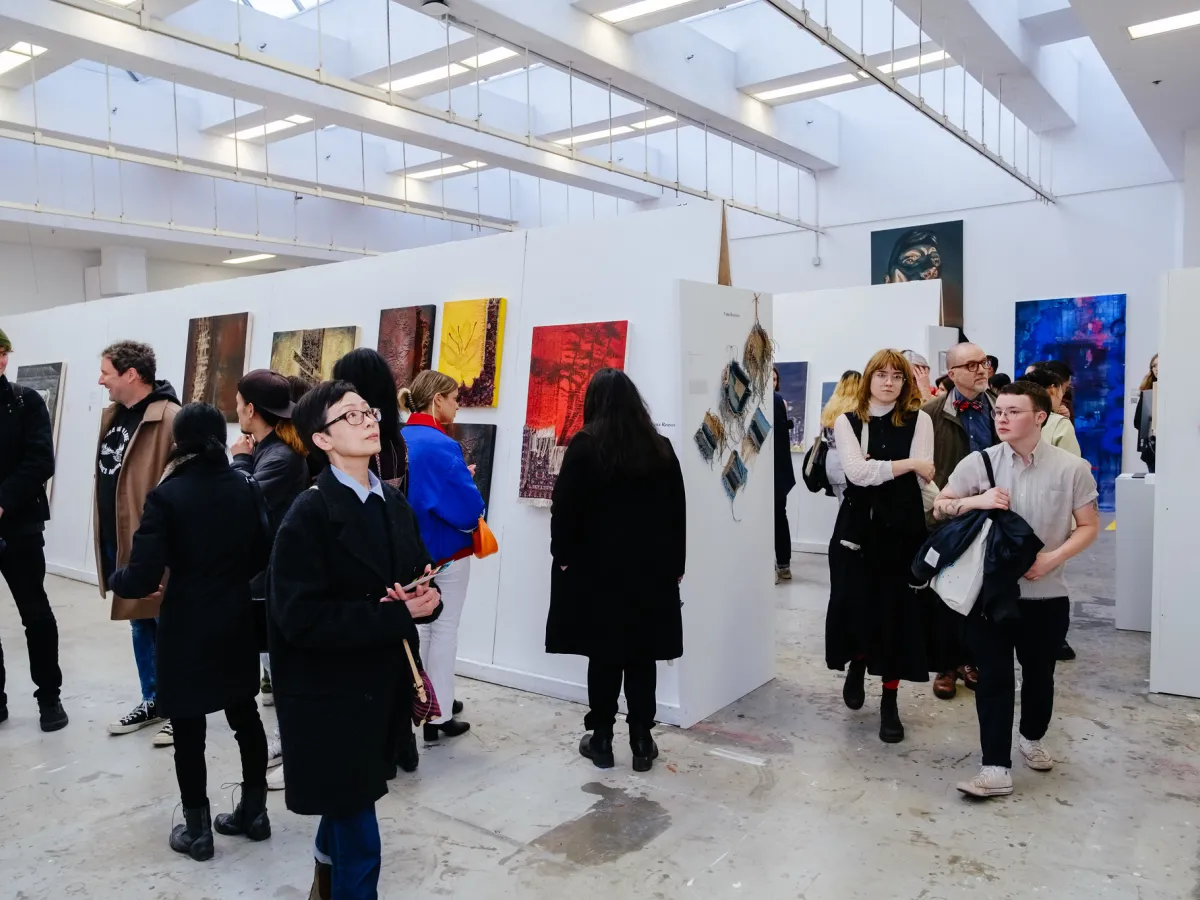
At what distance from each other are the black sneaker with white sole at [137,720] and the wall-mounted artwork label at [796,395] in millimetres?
6020

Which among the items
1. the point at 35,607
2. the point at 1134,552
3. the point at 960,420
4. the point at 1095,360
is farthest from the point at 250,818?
the point at 1095,360

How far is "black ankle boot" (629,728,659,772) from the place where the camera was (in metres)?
3.64

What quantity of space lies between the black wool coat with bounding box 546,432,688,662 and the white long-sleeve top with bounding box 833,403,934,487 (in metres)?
0.78

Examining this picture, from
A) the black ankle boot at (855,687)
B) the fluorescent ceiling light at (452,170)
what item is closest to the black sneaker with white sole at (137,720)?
the black ankle boot at (855,687)

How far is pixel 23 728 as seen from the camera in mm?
4238

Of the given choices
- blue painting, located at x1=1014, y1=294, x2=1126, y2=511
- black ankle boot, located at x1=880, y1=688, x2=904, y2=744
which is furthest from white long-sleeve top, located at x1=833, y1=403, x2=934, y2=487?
blue painting, located at x1=1014, y1=294, x2=1126, y2=511

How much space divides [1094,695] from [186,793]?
3968 mm

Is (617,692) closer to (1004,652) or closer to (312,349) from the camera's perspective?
(1004,652)

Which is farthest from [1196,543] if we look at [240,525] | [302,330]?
[302,330]

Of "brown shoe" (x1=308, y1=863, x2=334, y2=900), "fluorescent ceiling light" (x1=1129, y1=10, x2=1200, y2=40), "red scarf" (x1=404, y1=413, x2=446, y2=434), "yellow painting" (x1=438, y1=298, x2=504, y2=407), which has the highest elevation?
"fluorescent ceiling light" (x1=1129, y1=10, x2=1200, y2=40)

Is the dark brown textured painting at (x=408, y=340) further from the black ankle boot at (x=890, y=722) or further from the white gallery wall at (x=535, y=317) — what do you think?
the black ankle boot at (x=890, y=722)

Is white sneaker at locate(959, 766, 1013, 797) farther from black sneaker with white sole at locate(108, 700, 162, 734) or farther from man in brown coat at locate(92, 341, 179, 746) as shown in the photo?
black sneaker with white sole at locate(108, 700, 162, 734)

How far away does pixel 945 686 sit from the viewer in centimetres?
445

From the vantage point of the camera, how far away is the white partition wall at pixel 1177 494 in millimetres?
4258
